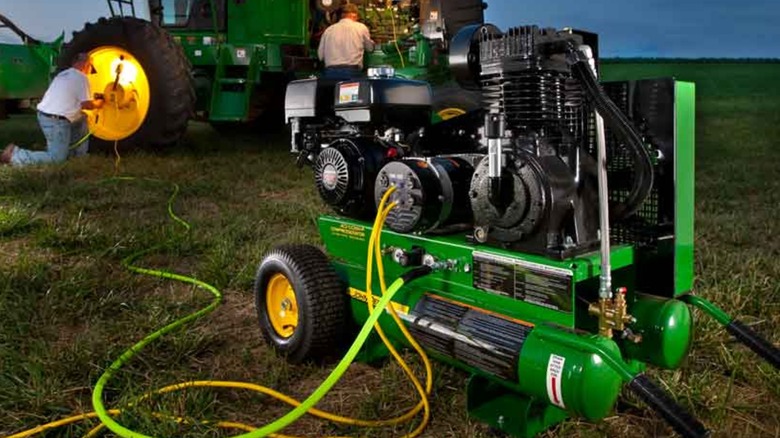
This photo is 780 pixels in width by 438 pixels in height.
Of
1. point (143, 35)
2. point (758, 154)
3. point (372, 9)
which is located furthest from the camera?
point (372, 9)

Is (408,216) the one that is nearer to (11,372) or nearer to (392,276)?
(392,276)

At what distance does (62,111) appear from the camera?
6.76 m

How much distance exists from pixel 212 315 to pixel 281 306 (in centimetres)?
49

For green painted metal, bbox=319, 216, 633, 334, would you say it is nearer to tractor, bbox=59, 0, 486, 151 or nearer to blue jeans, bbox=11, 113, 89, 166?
tractor, bbox=59, 0, 486, 151

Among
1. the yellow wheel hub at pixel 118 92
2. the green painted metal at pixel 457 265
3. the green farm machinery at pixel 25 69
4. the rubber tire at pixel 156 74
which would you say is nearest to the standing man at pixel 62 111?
the yellow wheel hub at pixel 118 92

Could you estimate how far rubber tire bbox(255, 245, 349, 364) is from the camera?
8.05 ft

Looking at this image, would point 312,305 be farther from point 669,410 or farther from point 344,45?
point 344,45

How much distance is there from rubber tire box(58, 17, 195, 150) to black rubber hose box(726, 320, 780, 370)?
19.4 ft

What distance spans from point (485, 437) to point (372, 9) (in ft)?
24.1

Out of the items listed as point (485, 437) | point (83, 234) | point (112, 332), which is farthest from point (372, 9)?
point (485, 437)

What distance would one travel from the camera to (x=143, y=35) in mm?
6855

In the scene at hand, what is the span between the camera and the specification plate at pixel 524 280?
189 centimetres

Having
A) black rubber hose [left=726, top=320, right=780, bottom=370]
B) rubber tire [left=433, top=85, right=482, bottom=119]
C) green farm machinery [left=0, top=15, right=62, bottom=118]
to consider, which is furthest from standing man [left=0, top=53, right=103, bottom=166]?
black rubber hose [left=726, top=320, right=780, bottom=370]

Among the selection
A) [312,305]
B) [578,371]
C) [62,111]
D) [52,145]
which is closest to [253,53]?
[62,111]
